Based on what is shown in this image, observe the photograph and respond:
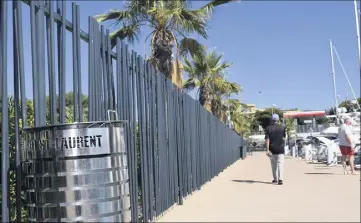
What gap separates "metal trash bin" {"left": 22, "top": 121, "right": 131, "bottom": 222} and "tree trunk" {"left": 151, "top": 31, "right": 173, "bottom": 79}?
988 centimetres

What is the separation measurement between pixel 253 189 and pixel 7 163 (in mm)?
7509

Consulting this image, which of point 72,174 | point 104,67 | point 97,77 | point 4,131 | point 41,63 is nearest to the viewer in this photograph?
point 72,174


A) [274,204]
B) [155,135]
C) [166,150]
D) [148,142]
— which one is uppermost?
[155,135]

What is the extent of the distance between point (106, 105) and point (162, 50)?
8.08 m

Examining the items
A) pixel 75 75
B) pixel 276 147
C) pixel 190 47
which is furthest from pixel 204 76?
pixel 75 75

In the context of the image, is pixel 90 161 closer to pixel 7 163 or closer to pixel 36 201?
pixel 36 201

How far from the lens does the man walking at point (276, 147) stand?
11711 millimetres

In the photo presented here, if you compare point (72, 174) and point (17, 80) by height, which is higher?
point (17, 80)

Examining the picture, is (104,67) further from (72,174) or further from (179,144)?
(179,144)

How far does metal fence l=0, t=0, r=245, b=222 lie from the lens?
422 centimetres

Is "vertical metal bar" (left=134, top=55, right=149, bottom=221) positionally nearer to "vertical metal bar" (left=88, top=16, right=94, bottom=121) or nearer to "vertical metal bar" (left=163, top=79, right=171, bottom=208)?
"vertical metal bar" (left=163, top=79, right=171, bottom=208)

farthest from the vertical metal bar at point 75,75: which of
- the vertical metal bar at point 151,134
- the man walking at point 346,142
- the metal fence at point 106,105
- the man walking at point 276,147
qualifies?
Answer: the man walking at point 346,142

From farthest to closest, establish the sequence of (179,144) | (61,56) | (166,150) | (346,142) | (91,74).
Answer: (346,142), (179,144), (166,150), (91,74), (61,56)

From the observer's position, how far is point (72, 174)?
362 cm
